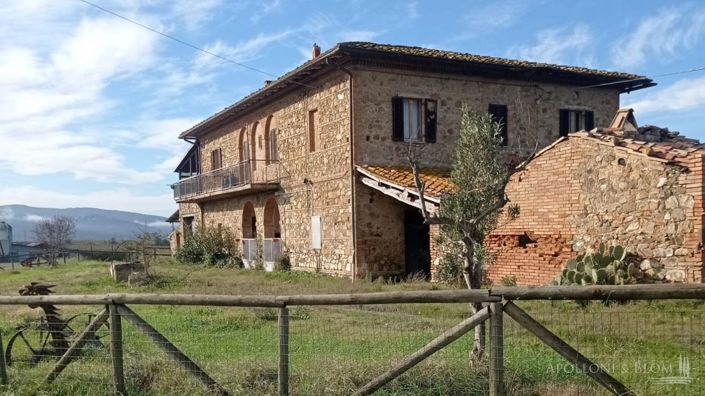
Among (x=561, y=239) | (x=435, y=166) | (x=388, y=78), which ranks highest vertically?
(x=388, y=78)

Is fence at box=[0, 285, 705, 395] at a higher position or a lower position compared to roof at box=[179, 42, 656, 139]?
lower

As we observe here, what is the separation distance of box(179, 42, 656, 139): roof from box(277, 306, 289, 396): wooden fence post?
40.4 ft

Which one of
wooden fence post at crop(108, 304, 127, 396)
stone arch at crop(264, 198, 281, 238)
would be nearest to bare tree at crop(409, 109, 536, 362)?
wooden fence post at crop(108, 304, 127, 396)

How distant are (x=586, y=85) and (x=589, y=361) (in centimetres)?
1728

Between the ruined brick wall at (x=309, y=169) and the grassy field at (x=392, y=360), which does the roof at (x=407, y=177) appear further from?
the grassy field at (x=392, y=360)

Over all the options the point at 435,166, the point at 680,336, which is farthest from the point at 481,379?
the point at 435,166

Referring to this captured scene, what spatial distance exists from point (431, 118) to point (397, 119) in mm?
1136

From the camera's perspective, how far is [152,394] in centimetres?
580

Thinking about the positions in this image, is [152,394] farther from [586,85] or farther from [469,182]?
[586,85]

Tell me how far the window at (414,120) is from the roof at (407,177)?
1005 mm

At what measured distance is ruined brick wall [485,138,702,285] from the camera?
36.0 feet

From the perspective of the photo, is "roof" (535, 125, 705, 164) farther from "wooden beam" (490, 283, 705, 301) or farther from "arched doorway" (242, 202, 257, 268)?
"arched doorway" (242, 202, 257, 268)

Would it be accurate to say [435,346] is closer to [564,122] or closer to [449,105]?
[449,105]

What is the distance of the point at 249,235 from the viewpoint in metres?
25.8
